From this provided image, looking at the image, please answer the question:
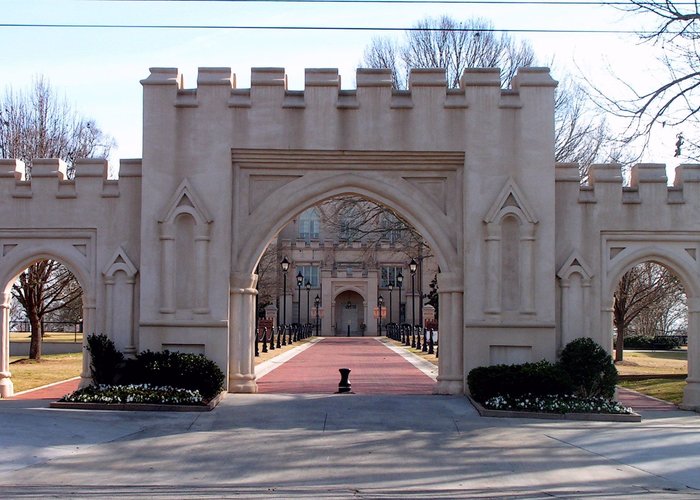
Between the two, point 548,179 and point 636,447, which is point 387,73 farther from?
point 636,447

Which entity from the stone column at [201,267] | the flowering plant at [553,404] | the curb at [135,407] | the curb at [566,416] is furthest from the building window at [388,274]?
the curb at [135,407]

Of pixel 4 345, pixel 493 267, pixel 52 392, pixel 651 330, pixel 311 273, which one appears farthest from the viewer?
pixel 311 273

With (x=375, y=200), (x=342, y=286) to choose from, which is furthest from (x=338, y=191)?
(x=342, y=286)

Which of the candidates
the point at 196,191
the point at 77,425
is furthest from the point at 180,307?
the point at 77,425

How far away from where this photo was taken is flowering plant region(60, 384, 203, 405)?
1614cm

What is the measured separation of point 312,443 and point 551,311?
6673 millimetres

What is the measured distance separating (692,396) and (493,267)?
16.0 feet

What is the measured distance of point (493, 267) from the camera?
59.1ft

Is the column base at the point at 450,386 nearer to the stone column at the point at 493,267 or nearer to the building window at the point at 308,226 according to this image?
the stone column at the point at 493,267

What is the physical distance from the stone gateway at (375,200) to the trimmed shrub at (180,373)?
882 millimetres

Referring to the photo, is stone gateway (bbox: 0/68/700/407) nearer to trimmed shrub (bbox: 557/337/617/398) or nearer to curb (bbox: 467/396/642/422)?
trimmed shrub (bbox: 557/337/617/398)

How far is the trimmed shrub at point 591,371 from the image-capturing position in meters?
17.4

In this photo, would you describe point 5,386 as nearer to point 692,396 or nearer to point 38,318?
point 692,396

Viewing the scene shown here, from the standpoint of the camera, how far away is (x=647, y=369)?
31.3 m
